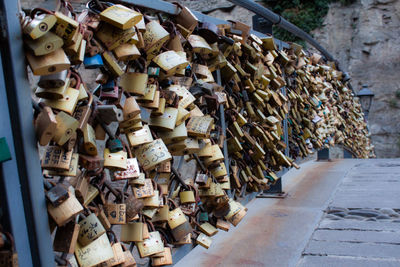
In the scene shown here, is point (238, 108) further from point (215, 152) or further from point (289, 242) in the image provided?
point (289, 242)

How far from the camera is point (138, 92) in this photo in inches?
43.1

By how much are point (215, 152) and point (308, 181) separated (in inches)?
82.8

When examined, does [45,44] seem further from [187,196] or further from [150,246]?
[187,196]

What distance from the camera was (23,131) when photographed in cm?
76

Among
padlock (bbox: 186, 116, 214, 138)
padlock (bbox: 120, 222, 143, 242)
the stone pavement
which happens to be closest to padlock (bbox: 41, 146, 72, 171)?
padlock (bbox: 120, 222, 143, 242)

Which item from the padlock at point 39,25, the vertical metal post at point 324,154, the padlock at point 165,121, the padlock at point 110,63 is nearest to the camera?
the padlock at point 39,25

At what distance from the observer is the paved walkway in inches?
64.4

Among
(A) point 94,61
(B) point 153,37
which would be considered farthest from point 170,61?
(A) point 94,61

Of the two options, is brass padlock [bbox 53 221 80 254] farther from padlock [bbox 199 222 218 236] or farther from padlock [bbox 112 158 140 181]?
padlock [bbox 199 222 218 236]

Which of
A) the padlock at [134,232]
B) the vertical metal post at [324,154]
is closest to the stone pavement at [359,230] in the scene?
the padlock at [134,232]

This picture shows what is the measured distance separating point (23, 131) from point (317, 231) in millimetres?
1601

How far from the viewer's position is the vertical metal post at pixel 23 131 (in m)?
0.75

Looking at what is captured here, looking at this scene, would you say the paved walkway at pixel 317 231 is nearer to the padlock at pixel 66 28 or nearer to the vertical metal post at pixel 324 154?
the padlock at pixel 66 28

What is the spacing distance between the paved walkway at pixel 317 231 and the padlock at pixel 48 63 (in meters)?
1.10
